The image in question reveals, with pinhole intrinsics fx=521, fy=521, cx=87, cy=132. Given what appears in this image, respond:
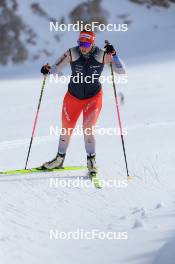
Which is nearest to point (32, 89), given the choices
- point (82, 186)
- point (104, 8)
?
point (104, 8)

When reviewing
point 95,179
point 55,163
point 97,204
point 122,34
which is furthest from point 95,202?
point 122,34

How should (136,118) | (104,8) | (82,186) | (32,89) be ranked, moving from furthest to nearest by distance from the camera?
(104,8), (32,89), (136,118), (82,186)

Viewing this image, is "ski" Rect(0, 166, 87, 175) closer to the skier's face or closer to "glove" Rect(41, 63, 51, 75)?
"glove" Rect(41, 63, 51, 75)

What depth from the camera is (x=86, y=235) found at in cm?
612

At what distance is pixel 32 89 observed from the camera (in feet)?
66.1

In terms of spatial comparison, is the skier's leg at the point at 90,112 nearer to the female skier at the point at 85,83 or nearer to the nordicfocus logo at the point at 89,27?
the female skier at the point at 85,83

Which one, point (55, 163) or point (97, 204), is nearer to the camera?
point (97, 204)

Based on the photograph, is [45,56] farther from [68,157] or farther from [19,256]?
[19,256]

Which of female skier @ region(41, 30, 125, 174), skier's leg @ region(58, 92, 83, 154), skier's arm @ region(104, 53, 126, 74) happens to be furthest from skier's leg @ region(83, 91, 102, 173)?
skier's arm @ region(104, 53, 126, 74)

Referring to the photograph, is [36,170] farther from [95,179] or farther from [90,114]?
[90,114]

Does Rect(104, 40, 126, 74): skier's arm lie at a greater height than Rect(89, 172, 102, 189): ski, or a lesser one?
greater

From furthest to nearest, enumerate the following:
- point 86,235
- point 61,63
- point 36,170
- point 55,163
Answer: point 55,163, point 36,170, point 61,63, point 86,235

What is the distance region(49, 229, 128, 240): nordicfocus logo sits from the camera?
19.6 ft

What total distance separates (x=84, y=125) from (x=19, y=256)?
10.4ft
